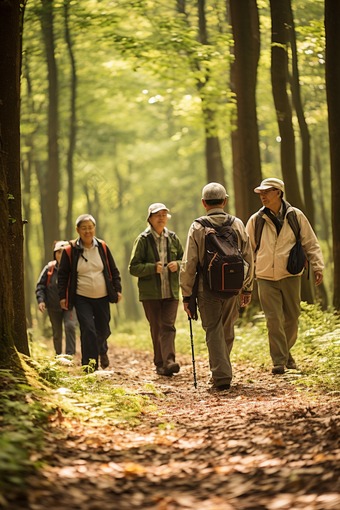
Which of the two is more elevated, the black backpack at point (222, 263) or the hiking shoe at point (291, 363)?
the black backpack at point (222, 263)

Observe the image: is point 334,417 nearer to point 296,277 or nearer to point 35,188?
point 296,277

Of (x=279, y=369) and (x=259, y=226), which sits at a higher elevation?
(x=259, y=226)

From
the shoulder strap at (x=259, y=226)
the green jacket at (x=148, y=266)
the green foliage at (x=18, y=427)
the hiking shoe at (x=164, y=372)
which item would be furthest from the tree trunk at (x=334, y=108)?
the green foliage at (x=18, y=427)

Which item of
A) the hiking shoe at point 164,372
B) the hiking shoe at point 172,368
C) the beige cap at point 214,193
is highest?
the beige cap at point 214,193

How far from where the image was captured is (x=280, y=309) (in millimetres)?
7590

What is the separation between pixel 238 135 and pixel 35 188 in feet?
60.3

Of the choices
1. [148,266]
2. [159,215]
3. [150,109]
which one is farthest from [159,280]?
[150,109]

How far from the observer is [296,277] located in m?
7.65

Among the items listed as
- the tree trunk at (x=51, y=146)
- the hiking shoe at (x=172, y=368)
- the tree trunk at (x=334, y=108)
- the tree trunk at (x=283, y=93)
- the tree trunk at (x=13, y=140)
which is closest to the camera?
the tree trunk at (x=13, y=140)

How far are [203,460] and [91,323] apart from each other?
4.77 metres

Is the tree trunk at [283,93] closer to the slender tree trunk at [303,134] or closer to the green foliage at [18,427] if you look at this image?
the slender tree trunk at [303,134]

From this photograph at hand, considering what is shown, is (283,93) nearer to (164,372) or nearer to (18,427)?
(164,372)

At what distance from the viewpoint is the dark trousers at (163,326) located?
8531 mm

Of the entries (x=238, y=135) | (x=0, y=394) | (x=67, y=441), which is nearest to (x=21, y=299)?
(x=0, y=394)
